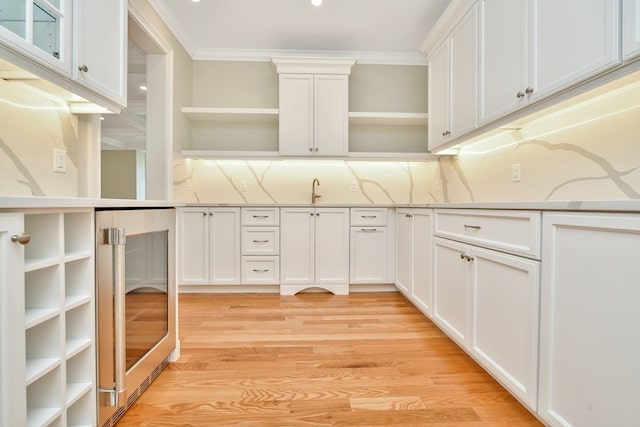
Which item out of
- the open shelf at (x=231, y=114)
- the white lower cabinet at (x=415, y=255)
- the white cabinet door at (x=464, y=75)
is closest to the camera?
the white cabinet door at (x=464, y=75)

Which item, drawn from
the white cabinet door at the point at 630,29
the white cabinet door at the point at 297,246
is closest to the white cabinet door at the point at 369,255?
the white cabinet door at the point at 297,246

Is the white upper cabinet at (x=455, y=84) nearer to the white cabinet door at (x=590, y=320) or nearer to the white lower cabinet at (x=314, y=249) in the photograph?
the white lower cabinet at (x=314, y=249)

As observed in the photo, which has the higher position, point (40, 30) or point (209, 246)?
point (40, 30)

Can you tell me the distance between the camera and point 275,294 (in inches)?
114

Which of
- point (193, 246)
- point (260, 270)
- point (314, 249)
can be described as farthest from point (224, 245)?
point (314, 249)

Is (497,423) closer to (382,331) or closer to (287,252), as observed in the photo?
(382,331)

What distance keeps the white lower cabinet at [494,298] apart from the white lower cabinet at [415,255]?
0.24 metres

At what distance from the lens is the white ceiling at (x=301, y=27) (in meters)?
2.50

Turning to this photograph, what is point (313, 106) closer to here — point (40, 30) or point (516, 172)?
point (516, 172)

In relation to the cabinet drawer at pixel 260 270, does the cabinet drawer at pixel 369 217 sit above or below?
above

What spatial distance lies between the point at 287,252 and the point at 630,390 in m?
2.34

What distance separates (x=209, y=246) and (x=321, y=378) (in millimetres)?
1773

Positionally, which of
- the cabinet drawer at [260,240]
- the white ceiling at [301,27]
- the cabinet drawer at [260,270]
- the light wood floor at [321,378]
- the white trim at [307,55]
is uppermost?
the white ceiling at [301,27]

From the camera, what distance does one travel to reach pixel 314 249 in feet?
9.37
